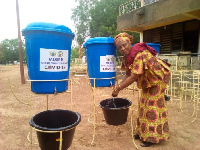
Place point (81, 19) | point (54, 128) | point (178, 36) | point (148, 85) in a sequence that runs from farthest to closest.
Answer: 1. point (81, 19)
2. point (178, 36)
3. point (148, 85)
4. point (54, 128)

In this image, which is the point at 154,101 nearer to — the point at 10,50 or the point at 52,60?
the point at 52,60

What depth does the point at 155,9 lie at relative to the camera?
612cm

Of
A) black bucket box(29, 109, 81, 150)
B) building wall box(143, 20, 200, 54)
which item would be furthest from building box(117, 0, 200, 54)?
black bucket box(29, 109, 81, 150)

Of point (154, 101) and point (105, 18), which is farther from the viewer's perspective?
point (105, 18)

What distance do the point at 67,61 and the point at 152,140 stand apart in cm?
156

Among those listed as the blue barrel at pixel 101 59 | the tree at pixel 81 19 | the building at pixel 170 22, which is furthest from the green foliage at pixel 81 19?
the blue barrel at pixel 101 59

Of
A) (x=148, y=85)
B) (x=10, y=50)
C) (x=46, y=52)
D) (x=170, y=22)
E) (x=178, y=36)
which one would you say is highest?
(x=10, y=50)

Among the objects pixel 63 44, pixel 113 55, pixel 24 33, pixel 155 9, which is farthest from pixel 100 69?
pixel 155 9

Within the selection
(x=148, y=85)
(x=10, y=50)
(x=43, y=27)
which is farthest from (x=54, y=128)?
(x=10, y=50)

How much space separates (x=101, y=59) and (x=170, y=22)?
6.24 meters

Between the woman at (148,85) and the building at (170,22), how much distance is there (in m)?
4.12

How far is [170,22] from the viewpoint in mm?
6949

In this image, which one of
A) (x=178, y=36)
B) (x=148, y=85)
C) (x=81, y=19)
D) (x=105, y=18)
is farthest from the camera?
(x=81, y=19)

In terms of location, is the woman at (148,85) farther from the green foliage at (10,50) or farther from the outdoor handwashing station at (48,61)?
the green foliage at (10,50)
